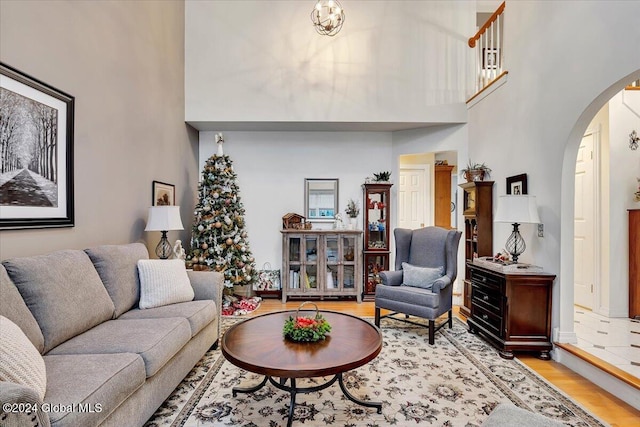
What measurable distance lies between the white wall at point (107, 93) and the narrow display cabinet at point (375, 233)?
2844 millimetres

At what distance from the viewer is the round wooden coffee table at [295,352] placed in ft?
5.89

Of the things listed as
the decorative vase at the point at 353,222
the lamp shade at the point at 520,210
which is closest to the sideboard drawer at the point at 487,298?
the lamp shade at the point at 520,210

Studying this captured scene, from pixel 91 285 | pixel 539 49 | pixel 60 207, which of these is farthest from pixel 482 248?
pixel 60 207

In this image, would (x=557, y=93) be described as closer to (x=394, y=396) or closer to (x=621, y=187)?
(x=621, y=187)

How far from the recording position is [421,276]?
12.3 ft

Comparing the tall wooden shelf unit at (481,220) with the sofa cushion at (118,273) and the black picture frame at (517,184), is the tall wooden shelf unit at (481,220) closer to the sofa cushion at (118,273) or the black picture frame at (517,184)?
the black picture frame at (517,184)

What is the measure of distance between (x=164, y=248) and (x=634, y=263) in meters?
5.33

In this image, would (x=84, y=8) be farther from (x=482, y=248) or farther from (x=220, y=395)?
(x=482, y=248)

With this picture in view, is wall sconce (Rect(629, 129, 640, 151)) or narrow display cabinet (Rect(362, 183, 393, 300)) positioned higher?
wall sconce (Rect(629, 129, 640, 151))

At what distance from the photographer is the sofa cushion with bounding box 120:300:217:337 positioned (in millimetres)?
2561

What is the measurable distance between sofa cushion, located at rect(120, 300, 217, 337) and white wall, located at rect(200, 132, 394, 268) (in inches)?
104

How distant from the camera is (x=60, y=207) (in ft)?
8.23

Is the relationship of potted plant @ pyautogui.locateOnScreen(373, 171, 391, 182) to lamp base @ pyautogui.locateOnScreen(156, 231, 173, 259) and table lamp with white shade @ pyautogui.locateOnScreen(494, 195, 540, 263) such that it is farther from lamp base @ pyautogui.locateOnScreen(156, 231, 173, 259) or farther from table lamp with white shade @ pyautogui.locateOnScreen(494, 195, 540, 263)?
lamp base @ pyautogui.locateOnScreen(156, 231, 173, 259)

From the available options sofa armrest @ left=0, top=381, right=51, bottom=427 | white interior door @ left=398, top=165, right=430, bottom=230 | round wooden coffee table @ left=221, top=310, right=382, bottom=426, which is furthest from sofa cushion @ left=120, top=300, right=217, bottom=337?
white interior door @ left=398, top=165, right=430, bottom=230
